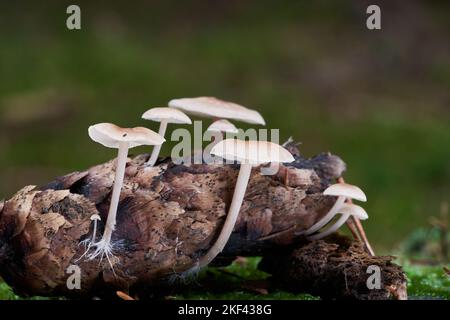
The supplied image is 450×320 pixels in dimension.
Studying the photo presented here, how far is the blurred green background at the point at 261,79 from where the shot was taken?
947 cm

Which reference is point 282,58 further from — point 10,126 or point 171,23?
point 10,126

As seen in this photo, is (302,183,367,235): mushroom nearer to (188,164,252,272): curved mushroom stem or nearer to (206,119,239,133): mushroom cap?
(188,164,252,272): curved mushroom stem

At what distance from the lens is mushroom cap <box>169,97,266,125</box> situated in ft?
9.39

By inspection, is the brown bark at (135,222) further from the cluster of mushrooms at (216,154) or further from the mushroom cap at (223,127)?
the mushroom cap at (223,127)

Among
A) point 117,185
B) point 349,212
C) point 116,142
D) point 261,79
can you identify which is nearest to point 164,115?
point 116,142

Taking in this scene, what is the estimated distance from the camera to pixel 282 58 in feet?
39.5

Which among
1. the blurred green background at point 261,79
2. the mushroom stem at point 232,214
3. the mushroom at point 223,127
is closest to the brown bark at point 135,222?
the mushroom stem at point 232,214

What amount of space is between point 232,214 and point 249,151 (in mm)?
406

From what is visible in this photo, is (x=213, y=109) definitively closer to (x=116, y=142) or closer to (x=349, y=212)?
(x=116, y=142)

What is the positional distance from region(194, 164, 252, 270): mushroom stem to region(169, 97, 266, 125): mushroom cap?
0.35 meters

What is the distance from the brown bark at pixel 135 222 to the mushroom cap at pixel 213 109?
0.26 m

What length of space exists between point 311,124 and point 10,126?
4.93 m

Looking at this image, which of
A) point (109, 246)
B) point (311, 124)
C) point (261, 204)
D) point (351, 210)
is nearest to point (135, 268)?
point (109, 246)

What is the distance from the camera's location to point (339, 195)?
2770 mm
